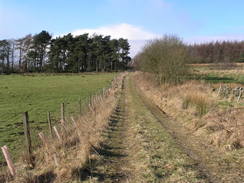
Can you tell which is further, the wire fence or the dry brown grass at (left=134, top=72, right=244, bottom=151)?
the wire fence

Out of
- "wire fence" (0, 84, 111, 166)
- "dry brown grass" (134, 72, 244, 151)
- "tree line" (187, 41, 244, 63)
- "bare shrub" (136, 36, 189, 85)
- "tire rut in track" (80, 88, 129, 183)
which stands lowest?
"wire fence" (0, 84, 111, 166)

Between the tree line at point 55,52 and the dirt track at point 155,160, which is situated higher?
the tree line at point 55,52

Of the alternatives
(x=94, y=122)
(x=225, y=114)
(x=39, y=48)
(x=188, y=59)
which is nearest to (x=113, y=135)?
(x=94, y=122)

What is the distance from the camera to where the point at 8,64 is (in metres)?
80.2

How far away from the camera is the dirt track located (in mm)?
5570

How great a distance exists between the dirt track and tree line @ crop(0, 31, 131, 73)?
72.9m

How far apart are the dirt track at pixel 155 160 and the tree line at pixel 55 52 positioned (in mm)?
72935

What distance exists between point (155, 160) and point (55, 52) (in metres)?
76.0

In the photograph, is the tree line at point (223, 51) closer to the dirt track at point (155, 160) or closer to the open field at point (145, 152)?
the open field at point (145, 152)

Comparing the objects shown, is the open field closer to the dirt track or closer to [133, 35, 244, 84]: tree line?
the dirt track

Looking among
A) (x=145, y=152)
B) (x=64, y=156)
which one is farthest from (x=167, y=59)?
(x=64, y=156)

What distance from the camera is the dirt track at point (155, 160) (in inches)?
219

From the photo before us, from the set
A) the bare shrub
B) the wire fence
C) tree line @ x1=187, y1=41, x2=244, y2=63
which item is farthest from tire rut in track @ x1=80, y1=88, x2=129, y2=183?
tree line @ x1=187, y1=41, x2=244, y2=63

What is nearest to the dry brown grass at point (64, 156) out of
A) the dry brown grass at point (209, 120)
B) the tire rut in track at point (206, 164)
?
the tire rut in track at point (206, 164)
